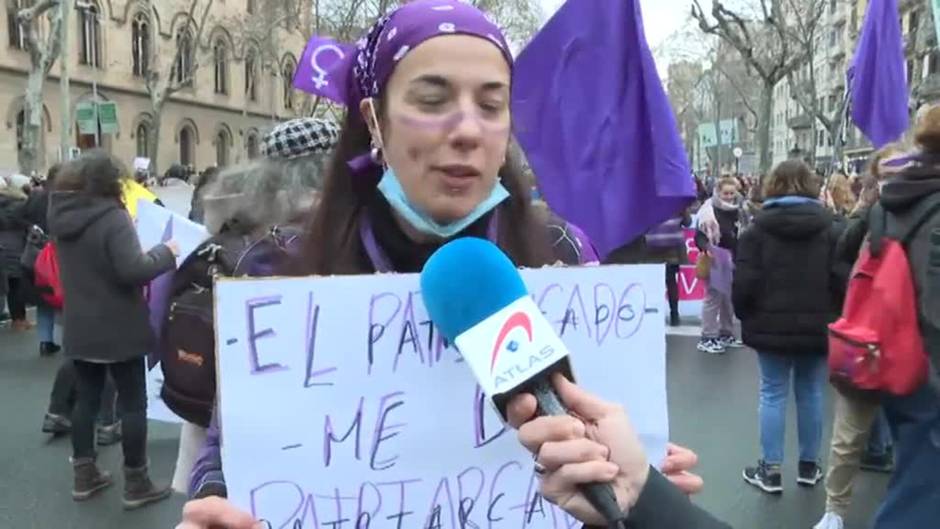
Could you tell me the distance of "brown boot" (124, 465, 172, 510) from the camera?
5.03m

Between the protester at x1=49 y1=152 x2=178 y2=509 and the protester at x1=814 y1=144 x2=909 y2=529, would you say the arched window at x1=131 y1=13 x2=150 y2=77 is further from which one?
the protester at x1=814 y1=144 x2=909 y2=529

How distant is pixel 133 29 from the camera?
33.7 m

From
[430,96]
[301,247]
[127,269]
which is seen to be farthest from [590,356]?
[127,269]

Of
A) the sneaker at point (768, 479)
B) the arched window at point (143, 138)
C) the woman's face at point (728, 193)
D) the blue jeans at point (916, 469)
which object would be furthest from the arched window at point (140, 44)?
the blue jeans at point (916, 469)

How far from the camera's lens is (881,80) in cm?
567

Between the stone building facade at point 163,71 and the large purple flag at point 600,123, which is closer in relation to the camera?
the large purple flag at point 600,123

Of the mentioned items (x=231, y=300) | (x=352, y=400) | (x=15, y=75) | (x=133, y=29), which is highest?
(x=133, y=29)

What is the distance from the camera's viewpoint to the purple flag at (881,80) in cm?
564

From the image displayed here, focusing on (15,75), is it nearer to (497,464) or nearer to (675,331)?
(675,331)

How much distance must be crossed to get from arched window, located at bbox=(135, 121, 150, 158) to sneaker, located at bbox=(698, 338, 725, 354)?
29.2m

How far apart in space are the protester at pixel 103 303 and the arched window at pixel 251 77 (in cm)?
3690

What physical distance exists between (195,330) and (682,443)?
11.9ft

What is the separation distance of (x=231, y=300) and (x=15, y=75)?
1218 inches

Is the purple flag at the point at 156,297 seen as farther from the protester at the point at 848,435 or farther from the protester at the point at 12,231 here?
the protester at the point at 12,231
